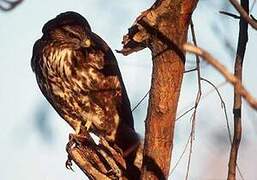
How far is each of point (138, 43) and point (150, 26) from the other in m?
0.11

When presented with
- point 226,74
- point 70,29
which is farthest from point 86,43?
point 226,74

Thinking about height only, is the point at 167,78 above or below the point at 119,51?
below

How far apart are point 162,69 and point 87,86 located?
4.59 ft

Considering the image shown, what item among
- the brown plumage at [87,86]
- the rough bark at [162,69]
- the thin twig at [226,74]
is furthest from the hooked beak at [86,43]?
the thin twig at [226,74]

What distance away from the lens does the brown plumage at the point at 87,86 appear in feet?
10.3

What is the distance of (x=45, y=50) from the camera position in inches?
133

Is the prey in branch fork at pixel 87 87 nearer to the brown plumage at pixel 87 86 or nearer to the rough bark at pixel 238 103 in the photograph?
the brown plumage at pixel 87 86

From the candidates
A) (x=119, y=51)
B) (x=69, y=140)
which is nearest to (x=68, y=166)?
(x=69, y=140)

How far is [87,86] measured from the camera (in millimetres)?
3143

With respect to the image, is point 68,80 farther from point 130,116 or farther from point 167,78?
point 167,78

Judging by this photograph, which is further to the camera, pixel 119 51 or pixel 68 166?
pixel 68 166

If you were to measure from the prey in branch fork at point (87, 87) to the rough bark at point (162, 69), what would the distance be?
3.89 feet

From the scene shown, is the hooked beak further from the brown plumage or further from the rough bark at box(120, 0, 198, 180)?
the rough bark at box(120, 0, 198, 180)

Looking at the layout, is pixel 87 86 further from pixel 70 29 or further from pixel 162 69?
Result: pixel 162 69
